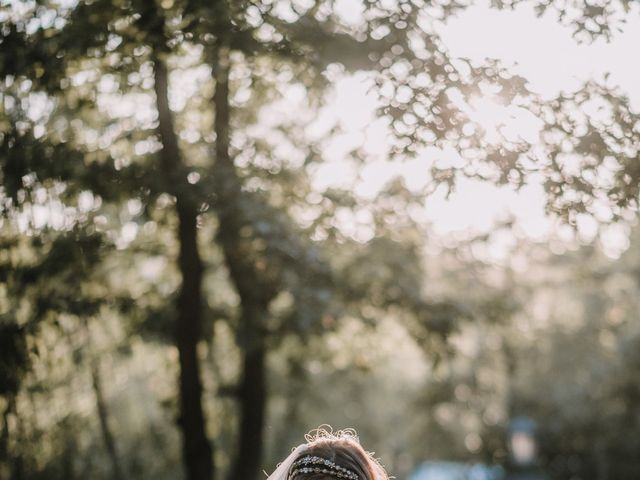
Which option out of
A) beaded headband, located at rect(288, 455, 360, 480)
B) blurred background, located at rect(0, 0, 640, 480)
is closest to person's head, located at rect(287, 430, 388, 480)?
beaded headband, located at rect(288, 455, 360, 480)

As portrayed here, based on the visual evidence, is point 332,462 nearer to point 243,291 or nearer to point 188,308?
point 188,308

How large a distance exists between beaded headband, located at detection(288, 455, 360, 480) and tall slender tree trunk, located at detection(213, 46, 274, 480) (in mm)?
3921

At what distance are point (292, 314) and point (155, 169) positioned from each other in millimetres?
2337

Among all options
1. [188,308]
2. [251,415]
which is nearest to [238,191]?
[188,308]

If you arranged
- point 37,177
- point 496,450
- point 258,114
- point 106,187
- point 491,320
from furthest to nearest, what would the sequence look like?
1. point 496,450
2. point 491,320
3. point 258,114
4. point 106,187
5. point 37,177

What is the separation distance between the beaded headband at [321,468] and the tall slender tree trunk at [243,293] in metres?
3.92

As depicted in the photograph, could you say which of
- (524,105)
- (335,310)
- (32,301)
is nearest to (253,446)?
(335,310)

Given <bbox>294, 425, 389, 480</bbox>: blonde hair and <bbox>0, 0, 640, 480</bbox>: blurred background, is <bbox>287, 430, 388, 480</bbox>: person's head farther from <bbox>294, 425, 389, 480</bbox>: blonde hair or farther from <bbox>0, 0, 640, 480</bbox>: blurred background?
<bbox>0, 0, 640, 480</bbox>: blurred background

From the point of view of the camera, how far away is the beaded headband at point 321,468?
10.4ft

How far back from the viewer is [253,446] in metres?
11.2

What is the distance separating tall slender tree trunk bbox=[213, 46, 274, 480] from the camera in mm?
8094

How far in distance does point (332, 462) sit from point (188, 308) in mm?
5674

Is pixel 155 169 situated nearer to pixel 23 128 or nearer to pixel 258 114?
pixel 23 128

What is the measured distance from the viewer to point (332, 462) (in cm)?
320
